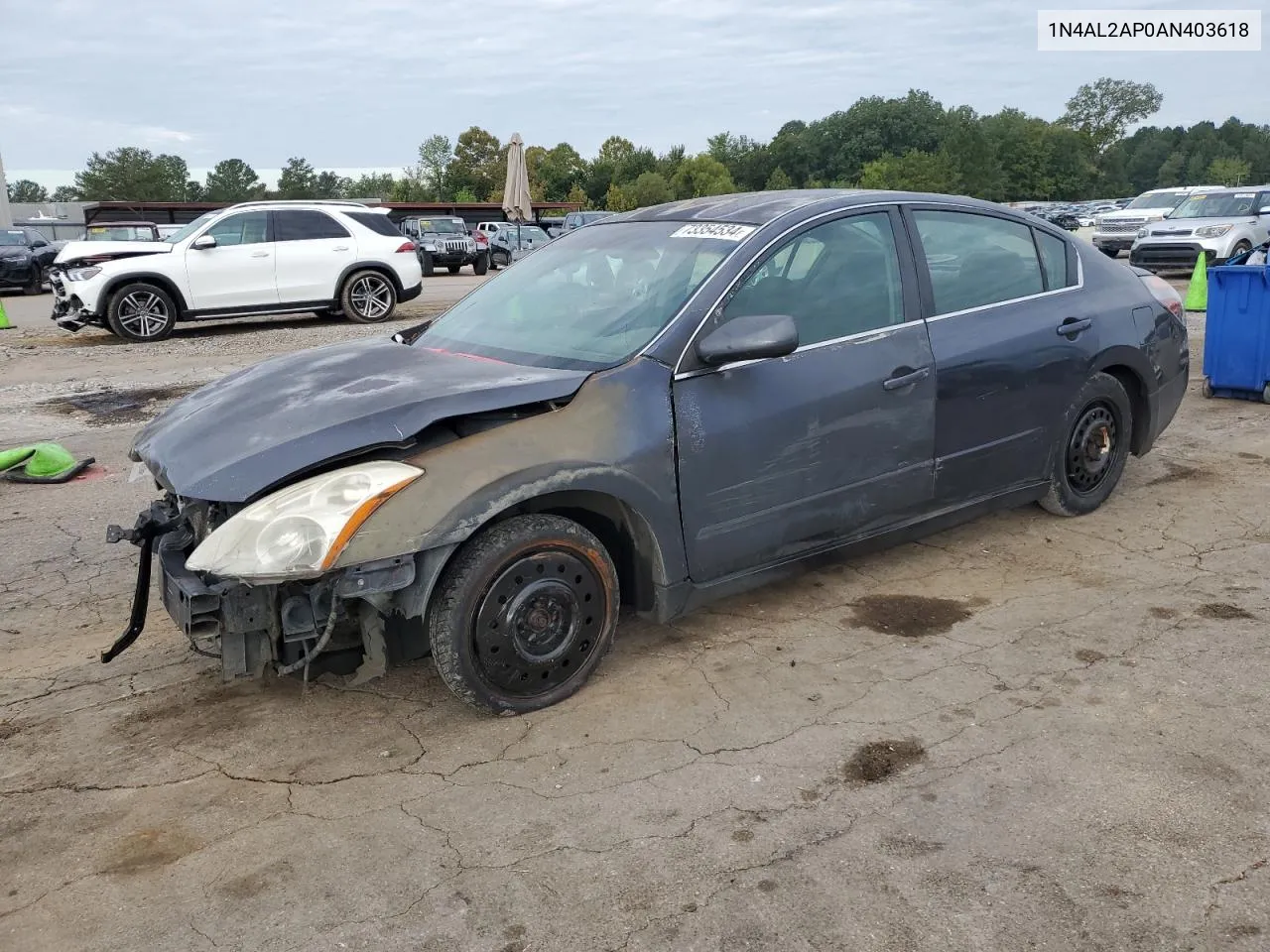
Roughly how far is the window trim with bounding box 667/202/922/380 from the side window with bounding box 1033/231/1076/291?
98 centimetres

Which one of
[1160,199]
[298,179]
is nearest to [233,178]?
[298,179]

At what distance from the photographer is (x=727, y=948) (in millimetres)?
2328

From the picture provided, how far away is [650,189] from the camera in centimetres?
7694

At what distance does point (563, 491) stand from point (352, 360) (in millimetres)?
1141

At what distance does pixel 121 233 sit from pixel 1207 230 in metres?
20.2

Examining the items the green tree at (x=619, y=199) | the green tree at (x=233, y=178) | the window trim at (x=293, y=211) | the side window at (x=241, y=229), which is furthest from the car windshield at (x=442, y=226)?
the green tree at (x=233, y=178)

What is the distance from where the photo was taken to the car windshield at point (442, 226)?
27328 mm

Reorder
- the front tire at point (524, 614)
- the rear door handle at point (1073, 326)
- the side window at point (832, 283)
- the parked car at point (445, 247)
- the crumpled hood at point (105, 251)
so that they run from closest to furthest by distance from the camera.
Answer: the front tire at point (524, 614) < the side window at point (832, 283) < the rear door handle at point (1073, 326) < the crumpled hood at point (105, 251) < the parked car at point (445, 247)

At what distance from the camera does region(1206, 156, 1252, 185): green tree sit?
321ft

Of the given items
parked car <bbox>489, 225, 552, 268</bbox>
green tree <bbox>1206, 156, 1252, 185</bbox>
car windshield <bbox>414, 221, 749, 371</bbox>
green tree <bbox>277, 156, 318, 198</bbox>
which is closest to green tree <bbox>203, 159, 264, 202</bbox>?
green tree <bbox>277, 156, 318, 198</bbox>

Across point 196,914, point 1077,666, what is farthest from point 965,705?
point 196,914

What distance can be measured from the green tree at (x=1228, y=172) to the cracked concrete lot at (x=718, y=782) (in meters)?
110

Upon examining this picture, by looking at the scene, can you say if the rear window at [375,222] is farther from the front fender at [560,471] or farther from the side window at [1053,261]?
the front fender at [560,471]

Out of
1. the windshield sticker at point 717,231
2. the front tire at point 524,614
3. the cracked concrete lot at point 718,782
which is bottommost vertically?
the cracked concrete lot at point 718,782
